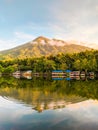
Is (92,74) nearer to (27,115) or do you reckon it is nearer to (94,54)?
(94,54)

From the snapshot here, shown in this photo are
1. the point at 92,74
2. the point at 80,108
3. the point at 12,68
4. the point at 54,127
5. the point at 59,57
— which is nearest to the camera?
the point at 54,127

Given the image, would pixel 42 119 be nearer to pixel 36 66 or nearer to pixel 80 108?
pixel 80 108

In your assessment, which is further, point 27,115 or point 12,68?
point 12,68

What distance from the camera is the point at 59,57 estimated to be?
142m

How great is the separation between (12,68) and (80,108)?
432 feet

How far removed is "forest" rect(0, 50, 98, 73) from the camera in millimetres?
124750

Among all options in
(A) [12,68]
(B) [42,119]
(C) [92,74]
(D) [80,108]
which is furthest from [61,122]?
(A) [12,68]

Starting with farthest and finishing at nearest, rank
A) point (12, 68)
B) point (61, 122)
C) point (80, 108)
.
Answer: point (12, 68) → point (80, 108) → point (61, 122)

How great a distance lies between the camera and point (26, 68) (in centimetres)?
15575

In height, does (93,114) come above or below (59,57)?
below

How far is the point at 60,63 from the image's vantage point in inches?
5581

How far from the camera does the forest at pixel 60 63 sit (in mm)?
124750

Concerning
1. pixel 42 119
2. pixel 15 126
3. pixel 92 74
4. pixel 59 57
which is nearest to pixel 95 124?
pixel 42 119

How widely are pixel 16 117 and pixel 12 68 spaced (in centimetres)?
13531
